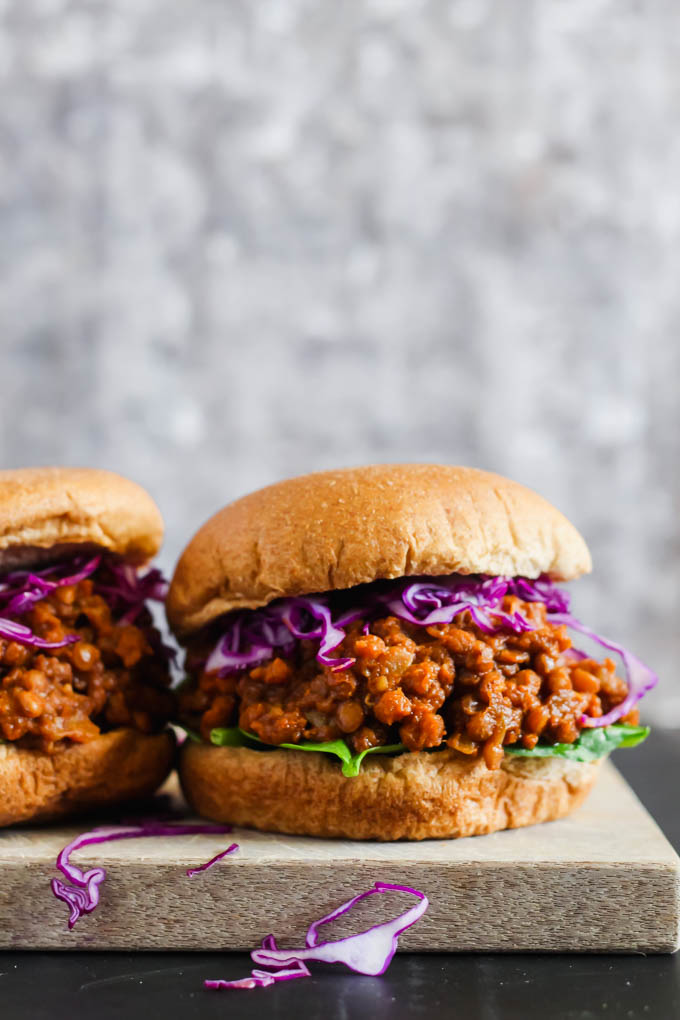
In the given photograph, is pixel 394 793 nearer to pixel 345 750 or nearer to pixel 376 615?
pixel 345 750

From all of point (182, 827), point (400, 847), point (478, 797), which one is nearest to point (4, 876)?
point (182, 827)

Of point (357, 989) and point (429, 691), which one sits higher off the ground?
point (429, 691)

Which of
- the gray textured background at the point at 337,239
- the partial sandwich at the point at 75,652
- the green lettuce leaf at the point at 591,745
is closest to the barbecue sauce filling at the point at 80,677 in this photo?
the partial sandwich at the point at 75,652

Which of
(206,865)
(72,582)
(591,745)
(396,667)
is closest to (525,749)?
(591,745)

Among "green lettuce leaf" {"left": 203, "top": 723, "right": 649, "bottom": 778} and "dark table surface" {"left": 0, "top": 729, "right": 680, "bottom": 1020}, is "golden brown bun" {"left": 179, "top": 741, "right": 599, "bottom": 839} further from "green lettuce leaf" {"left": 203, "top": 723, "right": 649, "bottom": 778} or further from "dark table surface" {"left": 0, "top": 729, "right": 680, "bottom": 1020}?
"dark table surface" {"left": 0, "top": 729, "right": 680, "bottom": 1020}

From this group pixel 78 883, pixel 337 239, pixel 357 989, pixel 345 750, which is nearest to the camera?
pixel 357 989

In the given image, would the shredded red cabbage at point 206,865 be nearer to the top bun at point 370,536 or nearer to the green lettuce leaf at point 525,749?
the green lettuce leaf at point 525,749
